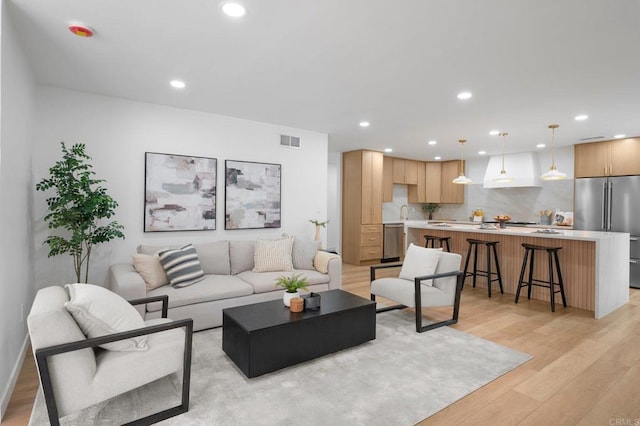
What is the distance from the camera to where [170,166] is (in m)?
4.31

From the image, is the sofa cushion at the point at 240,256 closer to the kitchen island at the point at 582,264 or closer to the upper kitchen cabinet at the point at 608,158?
the kitchen island at the point at 582,264

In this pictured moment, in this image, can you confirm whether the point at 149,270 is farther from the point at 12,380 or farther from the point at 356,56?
the point at 356,56

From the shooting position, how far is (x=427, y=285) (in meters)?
3.75

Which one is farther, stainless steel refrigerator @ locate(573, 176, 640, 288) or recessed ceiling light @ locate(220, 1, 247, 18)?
stainless steel refrigerator @ locate(573, 176, 640, 288)

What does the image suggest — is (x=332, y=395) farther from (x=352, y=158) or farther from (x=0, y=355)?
(x=352, y=158)

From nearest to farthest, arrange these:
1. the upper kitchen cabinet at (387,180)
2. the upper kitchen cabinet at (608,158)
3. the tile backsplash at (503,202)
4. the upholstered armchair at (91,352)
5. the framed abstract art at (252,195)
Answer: the upholstered armchair at (91,352) → the framed abstract art at (252,195) → the upper kitchen cabinet at (608,158) → the tile backsplash at (503,202) → the upper kitchen cabinet at (387,180)

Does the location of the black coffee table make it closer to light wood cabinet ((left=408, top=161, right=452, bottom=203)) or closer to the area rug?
the area rug

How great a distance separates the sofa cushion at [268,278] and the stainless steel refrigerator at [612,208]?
201 inches

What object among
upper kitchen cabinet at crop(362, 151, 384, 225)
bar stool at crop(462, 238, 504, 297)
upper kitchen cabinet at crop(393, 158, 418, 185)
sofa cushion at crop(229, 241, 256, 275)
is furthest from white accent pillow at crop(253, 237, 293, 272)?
upper kitchen cabinet at crop(393, 158, 418, 185)

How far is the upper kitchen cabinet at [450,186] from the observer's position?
345 inches

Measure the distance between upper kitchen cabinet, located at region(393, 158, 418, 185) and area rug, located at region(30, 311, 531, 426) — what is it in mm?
5701

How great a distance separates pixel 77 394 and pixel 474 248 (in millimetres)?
5359

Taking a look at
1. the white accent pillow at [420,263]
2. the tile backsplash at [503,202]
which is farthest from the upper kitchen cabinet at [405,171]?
the white accent pillow at [420,263]

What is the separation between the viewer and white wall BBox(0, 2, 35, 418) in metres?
2.18
